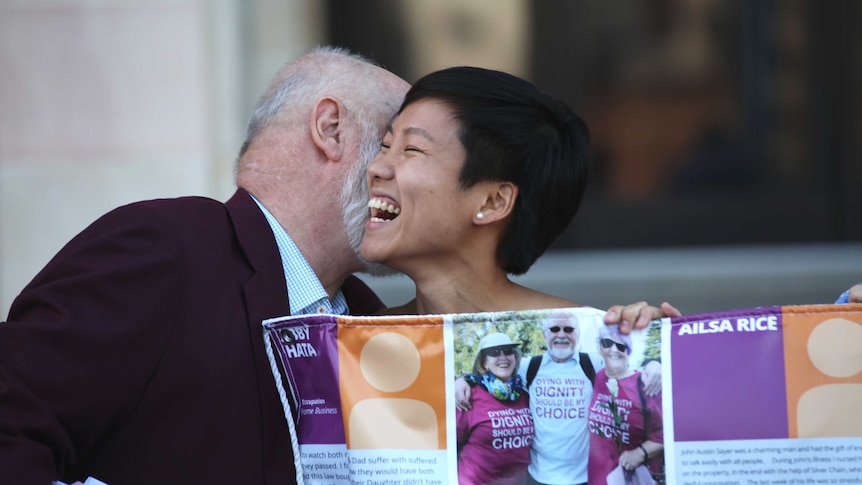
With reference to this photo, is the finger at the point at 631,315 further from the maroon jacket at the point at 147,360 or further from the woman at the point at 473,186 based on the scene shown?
the maroon jacket at the point at 147,360

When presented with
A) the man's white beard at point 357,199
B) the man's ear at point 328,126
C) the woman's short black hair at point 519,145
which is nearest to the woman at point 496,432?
the woman's short black hair at point 519,145

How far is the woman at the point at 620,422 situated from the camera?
96.7 inches

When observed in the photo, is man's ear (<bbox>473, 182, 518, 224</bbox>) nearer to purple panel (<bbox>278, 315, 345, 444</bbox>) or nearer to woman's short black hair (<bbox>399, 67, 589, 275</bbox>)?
woman's short black hair (<bbox>399, 67, 589, 275</bbox>)

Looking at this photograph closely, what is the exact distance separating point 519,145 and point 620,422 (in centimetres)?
80

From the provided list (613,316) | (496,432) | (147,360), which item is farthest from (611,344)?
(147,360)

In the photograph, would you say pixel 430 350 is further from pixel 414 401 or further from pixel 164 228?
pixel 164 228

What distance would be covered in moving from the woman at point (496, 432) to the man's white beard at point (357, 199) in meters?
0.70

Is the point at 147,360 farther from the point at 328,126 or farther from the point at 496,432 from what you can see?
the point at 328,126

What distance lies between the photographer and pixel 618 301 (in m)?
6.59

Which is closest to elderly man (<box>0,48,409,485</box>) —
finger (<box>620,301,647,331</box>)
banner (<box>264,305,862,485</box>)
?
banner (<box>264,305,862,485</box>)

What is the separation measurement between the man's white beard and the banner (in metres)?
0.54

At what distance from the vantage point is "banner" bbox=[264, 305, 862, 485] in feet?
7.94

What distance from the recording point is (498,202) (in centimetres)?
294

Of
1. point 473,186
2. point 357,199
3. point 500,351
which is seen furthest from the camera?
point 357,199
